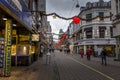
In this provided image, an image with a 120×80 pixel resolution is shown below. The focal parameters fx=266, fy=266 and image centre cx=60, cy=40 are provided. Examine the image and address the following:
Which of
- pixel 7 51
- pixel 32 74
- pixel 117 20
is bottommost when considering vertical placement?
pixel 32 74

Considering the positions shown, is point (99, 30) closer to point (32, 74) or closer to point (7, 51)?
point (32, 74)

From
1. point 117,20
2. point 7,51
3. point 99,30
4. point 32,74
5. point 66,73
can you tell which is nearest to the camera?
point 7,51

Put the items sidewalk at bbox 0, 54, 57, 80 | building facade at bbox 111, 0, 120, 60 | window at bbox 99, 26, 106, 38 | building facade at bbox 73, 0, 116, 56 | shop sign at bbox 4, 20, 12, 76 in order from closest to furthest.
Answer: sidewalk at bbox 0, 54, 57, 80
shop sign at bbox 4, 20, 12, 76
building facade at bbox 111, 0, 120, 60
building facade at bbox 73, 0, 116, 56
window at bbox 99, 26, 106, 38

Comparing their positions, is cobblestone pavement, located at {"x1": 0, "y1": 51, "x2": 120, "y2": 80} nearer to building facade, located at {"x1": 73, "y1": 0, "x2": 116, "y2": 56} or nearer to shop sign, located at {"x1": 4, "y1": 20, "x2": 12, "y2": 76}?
shop sign, located at {"x1": 4, "y1": 20, "x2": 12, "y2": 76}

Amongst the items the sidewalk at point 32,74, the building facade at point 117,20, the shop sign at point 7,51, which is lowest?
the sidewalk at point 32,74

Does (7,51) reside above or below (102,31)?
below

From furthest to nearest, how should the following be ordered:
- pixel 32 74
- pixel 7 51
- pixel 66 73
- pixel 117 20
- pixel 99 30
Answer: pixel 99 30
pixel 117 20
pixel 66 73
pixel 32 74
pixel 7 51

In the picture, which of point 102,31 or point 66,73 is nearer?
point 66,73

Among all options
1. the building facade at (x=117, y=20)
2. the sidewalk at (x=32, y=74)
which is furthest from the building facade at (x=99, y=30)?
the sidewalk at (x=32, y=74)

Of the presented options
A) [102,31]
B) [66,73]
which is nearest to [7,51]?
[66,73]

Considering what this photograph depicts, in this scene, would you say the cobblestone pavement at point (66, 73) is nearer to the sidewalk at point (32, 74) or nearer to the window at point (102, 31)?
the sidewalk at point (32, 74)

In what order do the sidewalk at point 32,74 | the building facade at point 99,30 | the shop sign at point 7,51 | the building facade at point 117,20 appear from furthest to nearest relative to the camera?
the building facade at point 99,30 → the building facade at point 117,20 → the shop sign at point 7,51 → the sidewalk at point 32,74

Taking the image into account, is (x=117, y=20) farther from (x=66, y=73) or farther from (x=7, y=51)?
(x=7, y=51)

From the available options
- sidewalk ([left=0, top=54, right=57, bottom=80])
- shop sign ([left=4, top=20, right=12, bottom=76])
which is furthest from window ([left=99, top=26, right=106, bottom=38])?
shop sign ([left=4, top=20, right=12, bottom=76])
